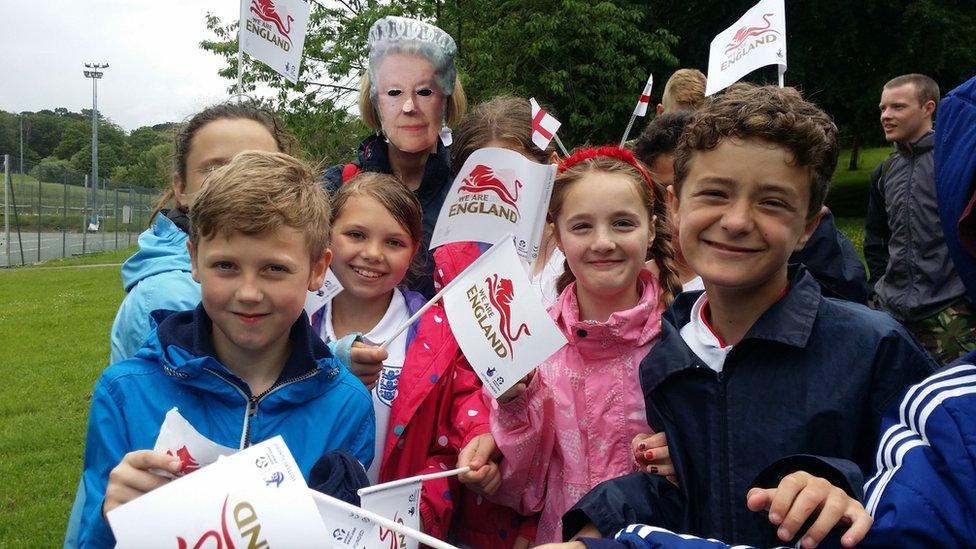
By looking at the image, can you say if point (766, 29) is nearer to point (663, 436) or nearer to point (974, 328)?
point (974, 328)

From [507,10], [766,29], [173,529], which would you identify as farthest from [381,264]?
[507,10]

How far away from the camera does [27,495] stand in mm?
6086

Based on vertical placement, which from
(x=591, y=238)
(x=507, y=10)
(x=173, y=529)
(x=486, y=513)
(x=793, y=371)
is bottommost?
(x=486, y=513)

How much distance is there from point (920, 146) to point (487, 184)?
4.67 meters

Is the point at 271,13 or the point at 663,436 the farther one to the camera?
the point at 271,13

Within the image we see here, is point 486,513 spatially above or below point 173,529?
below

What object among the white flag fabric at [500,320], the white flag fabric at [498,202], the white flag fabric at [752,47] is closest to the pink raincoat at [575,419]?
the white flag fabric at [500,320]

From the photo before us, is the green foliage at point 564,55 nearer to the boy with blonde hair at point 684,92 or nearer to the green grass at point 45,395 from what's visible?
the green grass at point 45,395

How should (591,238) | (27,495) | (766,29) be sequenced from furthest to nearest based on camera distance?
(27,495) < (766,29) < (591,238)

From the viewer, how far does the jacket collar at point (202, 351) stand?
6.87 ft

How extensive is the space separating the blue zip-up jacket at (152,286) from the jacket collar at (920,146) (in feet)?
18.1

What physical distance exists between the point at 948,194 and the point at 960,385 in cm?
36

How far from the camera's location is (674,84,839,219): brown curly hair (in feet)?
6.39

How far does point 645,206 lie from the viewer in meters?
2.73
